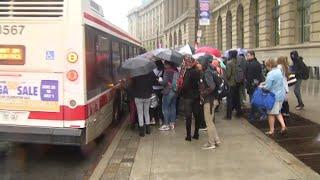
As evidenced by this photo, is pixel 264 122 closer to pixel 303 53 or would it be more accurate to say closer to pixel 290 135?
pixel 290 135

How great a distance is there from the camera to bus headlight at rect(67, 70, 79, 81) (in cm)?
983

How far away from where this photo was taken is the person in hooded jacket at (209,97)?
37.5 ft

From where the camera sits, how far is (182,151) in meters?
11.2

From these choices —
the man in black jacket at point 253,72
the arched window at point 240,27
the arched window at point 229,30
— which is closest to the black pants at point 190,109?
the man in black jacket at point 253,72

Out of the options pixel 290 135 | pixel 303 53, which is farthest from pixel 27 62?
pixel 303 53

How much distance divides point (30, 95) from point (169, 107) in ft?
16.1

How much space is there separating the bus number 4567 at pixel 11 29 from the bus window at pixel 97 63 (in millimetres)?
1127

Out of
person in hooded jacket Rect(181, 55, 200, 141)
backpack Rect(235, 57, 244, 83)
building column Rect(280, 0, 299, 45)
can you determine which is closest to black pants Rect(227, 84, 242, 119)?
backpack Rect(235, 57, 244, 83)

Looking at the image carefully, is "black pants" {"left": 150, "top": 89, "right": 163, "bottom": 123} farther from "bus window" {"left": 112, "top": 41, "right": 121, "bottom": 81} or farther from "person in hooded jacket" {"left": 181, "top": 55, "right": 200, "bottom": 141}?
"person in hooded jacket" {"left": 181, "top": 55, "right": 200, "bottom": 141}

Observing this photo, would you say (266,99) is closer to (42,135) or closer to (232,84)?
(232,84)

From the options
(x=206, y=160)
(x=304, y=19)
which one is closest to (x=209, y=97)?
(x=206, y=160)

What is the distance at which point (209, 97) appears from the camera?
37.8ft

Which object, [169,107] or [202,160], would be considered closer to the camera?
[202,160]

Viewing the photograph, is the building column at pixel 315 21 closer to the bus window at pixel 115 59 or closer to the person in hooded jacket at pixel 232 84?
the person in hooded jacket at pixel 232 84
